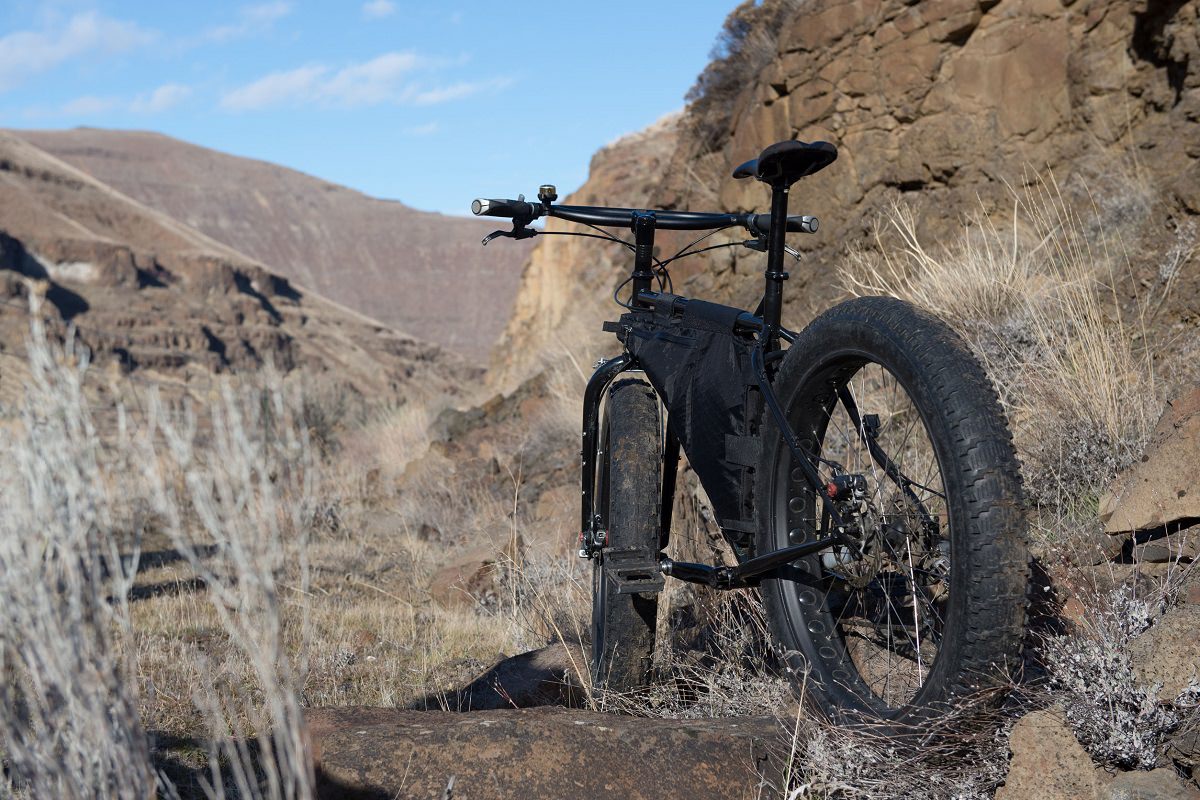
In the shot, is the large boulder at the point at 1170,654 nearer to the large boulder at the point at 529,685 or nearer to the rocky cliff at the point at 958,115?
the large boulder at the point at 529,685

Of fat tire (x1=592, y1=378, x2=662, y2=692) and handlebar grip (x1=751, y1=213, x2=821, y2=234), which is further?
handlebar grip (x1=751, y1=213, x2=821, y2=234)

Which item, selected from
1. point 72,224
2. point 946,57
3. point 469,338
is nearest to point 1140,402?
point 946,57

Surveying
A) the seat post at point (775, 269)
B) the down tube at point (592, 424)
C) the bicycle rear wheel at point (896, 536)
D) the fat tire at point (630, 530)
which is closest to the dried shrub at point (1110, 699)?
the bicycle rear wheel at point (896, 536)

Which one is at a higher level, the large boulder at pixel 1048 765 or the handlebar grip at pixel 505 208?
the handlebar grip at pixel 505 208

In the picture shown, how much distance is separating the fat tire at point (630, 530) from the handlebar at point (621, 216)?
2.00ft

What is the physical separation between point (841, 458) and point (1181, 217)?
2301mm

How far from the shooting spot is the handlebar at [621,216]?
10.8 ft

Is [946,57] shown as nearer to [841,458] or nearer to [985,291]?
[985,291]

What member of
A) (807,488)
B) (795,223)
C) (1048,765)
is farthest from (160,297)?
(1048,765)

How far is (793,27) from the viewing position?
9695mm

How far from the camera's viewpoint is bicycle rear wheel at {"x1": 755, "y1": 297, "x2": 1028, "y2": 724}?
1846 mm

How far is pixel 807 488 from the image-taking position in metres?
2.64

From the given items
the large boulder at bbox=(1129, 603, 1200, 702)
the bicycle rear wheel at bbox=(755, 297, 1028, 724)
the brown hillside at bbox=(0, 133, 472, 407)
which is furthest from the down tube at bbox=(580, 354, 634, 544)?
the brown hillside at bbox=(0, 133, 472, 407)

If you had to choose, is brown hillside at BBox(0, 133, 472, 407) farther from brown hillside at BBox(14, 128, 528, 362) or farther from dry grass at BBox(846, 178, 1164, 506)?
dry grass at BBox(846, 178, 1164, 506)
